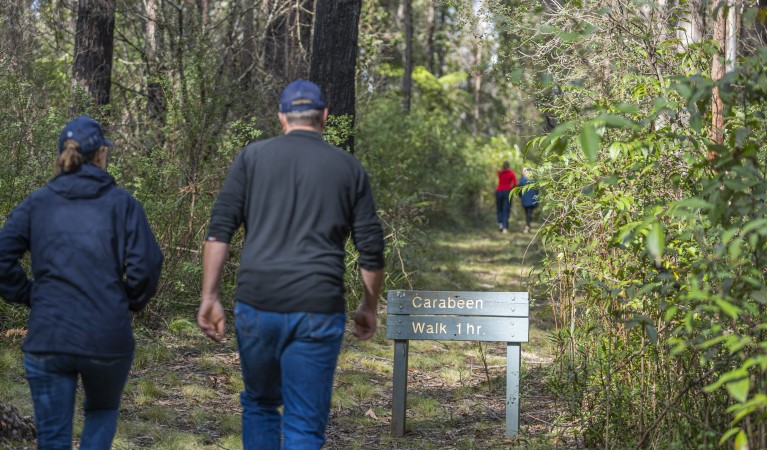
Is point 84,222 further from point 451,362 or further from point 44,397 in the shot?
A: point 451,362

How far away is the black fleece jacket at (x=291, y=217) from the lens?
13.8ft

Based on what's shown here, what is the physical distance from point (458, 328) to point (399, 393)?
2.20 feet

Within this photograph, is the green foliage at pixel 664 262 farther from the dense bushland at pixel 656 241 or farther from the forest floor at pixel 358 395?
the forest floor at pixel 358 395

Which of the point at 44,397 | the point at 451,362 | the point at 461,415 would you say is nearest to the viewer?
the point at 44,397

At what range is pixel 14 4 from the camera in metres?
10.4

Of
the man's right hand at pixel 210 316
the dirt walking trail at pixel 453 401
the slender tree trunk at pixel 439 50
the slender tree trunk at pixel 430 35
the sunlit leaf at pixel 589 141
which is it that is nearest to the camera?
the sunlit leaf at pixel 589 141

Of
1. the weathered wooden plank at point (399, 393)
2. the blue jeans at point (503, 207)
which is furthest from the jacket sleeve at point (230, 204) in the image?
the blue jeans at point (503, 207)

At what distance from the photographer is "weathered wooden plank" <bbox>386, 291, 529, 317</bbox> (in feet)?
23.3

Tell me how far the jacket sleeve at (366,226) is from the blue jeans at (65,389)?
114cm

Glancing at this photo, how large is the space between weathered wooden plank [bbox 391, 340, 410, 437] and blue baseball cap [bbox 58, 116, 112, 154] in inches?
141

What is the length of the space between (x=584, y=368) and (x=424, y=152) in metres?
19.9

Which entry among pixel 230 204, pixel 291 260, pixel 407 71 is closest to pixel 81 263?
pixel 230 204

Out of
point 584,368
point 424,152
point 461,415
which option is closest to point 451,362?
point 461,415

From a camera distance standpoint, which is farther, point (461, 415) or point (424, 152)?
point (424, 152)
